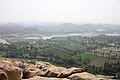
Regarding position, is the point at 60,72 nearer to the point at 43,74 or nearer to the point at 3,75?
the point at 43,74

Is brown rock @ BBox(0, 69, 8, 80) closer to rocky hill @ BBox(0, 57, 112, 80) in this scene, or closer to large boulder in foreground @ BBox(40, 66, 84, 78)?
rocky hill @ BBox(0, 57, 112, 80)

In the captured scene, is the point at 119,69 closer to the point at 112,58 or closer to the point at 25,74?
the point at 112,58

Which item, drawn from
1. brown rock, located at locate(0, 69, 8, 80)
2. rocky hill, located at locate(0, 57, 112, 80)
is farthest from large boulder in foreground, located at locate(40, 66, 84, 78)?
brown rock, located at locate(0, 69, 8, 80)

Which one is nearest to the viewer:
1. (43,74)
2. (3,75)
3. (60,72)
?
(3,75)

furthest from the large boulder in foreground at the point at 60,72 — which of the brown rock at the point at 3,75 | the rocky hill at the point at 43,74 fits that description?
the brown rock at the point at 3,75

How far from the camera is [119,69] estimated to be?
40.0 meters

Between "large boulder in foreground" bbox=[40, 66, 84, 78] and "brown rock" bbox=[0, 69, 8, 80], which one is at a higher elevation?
"brown rock" bbox=[0, 69, 8, 80]

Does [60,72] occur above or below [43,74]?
above

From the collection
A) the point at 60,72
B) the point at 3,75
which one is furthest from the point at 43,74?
the point at 3,75

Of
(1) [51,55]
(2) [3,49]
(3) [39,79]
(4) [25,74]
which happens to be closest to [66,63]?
(1) [51,55]

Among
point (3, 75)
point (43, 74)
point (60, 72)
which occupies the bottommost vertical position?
point (43, 74)

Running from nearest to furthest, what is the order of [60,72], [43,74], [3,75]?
1. [3,75]
2. [60,72]
3. [43,74]

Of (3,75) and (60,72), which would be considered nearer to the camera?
(3,75)

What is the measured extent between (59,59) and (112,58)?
12346mm
